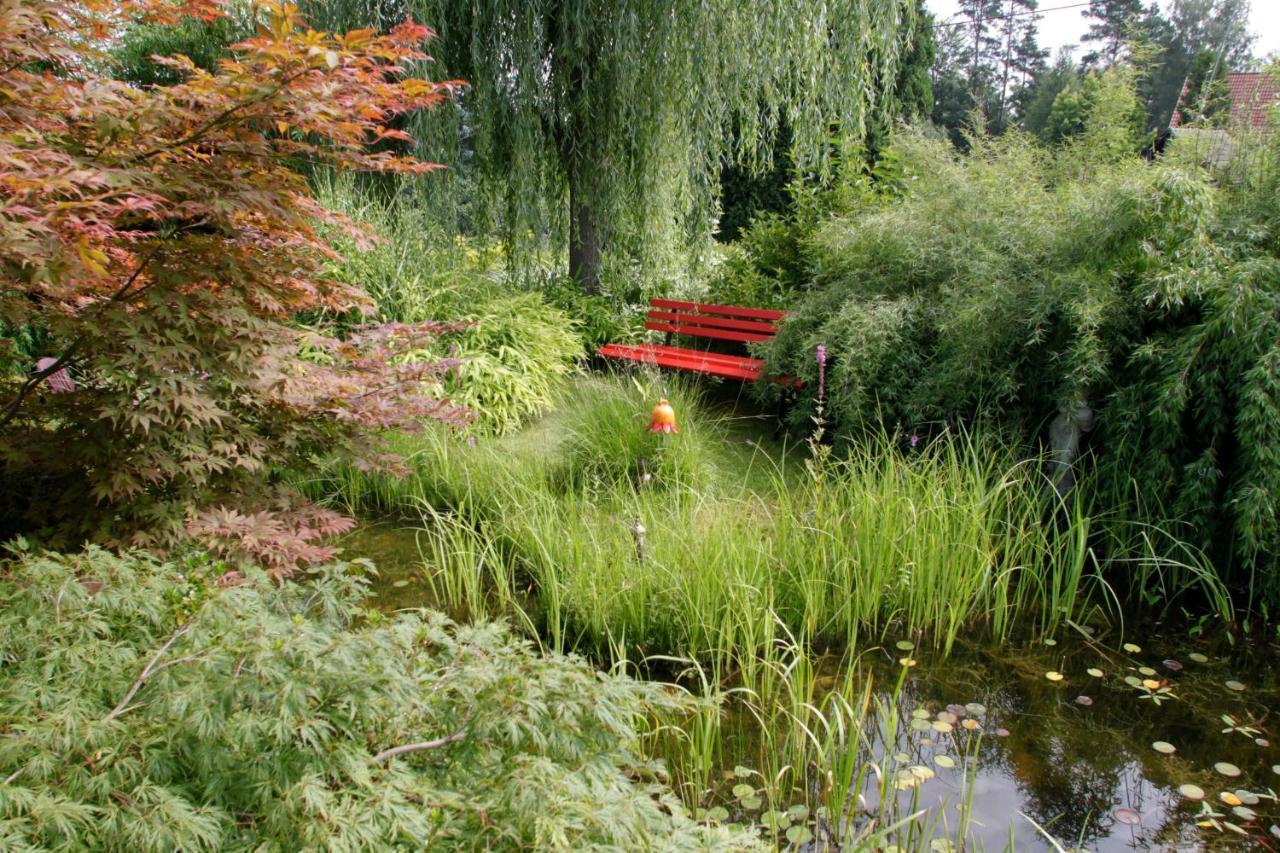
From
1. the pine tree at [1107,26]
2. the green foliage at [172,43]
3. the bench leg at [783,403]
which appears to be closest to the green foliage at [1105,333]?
the bench leg at [783,403]

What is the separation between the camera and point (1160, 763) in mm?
2297

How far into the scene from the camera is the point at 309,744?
126 centimetres

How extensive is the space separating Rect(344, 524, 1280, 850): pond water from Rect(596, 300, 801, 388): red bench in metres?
2.36

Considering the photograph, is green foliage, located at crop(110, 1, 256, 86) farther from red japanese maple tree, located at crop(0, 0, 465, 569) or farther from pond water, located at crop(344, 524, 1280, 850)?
pond water, located at crop(344, 524, 1280, 850)

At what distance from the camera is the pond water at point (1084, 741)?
6.77ft

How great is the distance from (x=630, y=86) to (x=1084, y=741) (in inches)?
183

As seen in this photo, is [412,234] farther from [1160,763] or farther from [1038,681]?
[1160,763]

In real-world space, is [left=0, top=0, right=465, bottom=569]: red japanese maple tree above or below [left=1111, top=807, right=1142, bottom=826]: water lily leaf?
above

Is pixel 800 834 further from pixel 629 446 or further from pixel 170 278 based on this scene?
pixel 629 446

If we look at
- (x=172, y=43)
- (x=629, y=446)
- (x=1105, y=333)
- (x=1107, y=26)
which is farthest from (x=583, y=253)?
(x=1107, y=26)

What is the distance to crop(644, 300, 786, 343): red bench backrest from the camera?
237 inches

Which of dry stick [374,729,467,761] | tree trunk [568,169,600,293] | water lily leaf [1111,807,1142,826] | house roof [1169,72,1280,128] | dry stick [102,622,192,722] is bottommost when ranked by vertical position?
water lily leaf [1111,807,1142,826]

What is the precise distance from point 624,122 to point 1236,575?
440 centimetres

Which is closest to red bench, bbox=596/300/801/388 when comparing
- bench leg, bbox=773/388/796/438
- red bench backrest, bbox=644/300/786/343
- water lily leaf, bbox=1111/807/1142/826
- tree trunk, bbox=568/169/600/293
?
red bench backrest, bbox=644/300/786/343
